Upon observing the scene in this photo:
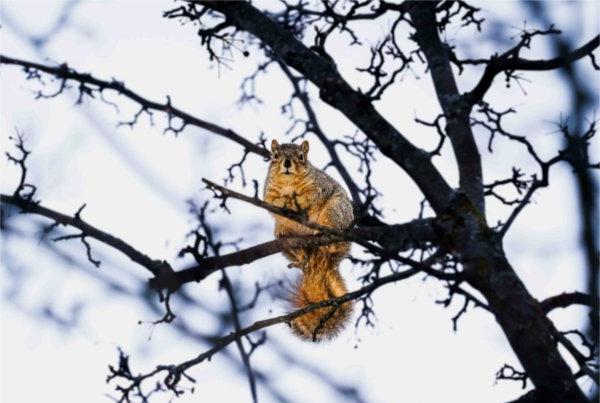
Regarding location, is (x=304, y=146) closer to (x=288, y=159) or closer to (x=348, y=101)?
(x=288, y=159)

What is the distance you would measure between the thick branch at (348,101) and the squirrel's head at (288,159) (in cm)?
154

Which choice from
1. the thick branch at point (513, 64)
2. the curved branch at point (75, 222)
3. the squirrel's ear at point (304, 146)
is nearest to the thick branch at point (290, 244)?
the curved branch at point (75, 222)

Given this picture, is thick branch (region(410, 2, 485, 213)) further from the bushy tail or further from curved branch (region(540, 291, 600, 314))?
the bushy tail

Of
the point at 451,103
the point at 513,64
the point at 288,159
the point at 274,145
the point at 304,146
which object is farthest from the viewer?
the point at 304,146

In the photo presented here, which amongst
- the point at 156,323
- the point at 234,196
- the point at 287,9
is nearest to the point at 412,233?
the point at 234,196

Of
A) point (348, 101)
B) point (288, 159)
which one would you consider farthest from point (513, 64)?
point (288, 159)

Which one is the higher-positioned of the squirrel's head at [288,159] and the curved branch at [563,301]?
the squirrel's head at [288,159]

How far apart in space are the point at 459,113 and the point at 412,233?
1096 millimetres

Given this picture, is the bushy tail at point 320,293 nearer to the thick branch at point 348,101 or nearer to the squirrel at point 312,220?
the squirrel at point 312,220

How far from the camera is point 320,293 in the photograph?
5.72 meters

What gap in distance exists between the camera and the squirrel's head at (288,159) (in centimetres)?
666

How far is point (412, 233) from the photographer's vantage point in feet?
13.2

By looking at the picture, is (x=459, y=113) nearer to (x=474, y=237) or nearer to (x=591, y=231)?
(x=474, y=237)

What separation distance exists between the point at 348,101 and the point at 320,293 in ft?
5.01
